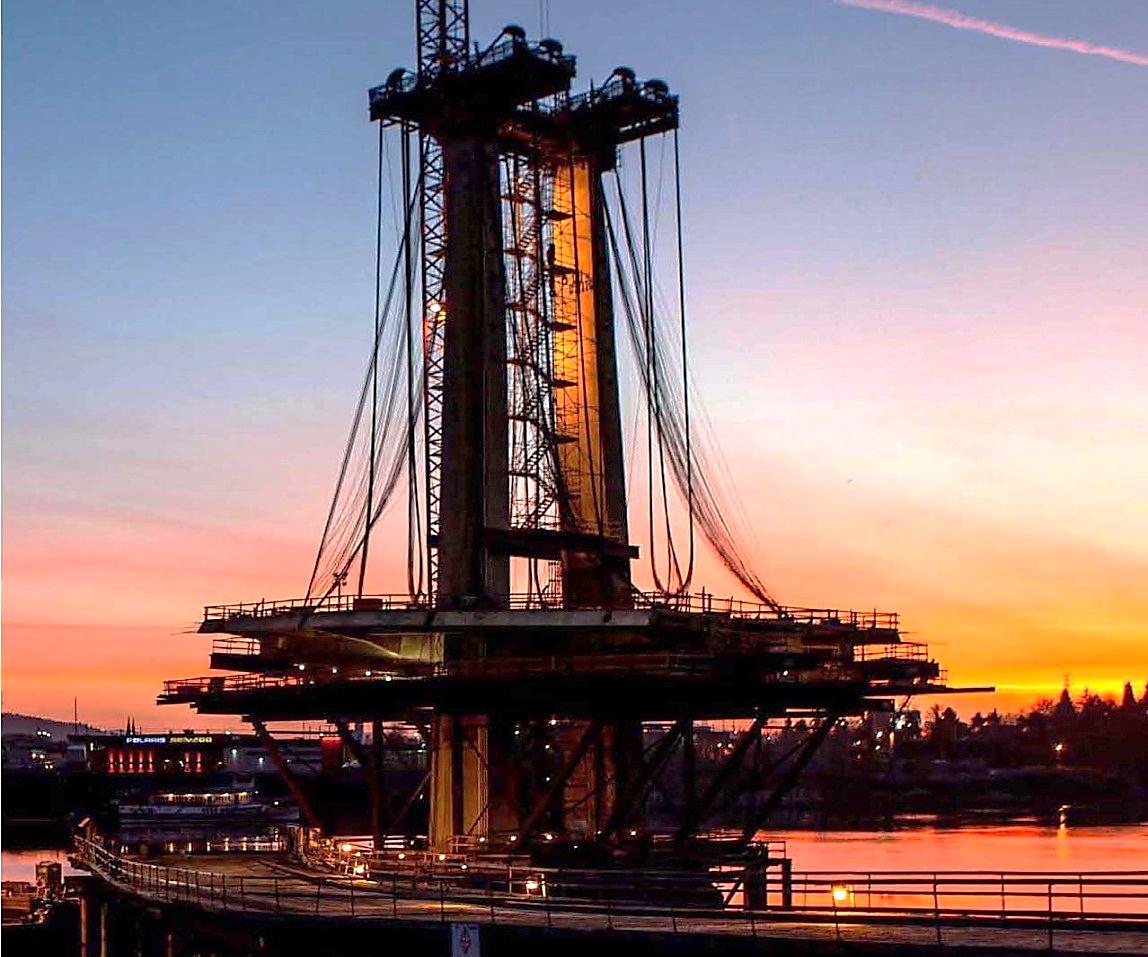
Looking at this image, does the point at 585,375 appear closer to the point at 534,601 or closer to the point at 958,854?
the point at 534,601

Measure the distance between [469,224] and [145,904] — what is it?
34283 millimetres

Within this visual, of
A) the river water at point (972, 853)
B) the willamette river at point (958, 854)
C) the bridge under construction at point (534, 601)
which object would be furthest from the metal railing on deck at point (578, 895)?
the willamette river at point (958, 854)

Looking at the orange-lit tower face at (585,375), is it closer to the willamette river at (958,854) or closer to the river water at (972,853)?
the river water at (972,853)

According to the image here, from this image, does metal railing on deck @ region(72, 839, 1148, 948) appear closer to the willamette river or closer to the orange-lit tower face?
the orange-lit tower face

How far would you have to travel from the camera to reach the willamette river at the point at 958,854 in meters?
148

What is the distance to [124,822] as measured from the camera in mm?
178375

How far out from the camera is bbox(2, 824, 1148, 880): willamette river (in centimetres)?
14838

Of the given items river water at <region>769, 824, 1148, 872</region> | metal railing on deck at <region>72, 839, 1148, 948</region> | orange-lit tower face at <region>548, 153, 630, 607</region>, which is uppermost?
orange-lit tower face at <region>548, 153, 630, 607</region>

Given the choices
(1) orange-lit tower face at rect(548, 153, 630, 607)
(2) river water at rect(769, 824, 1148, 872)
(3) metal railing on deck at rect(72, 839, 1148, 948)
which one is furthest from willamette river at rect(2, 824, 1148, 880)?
(3) metal railing on deck at rect(72, 839, 1148, 948)

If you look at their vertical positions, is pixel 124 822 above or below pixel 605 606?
below

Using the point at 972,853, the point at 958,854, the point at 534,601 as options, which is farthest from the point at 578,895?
the point at 972,853

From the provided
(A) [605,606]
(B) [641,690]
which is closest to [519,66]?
(A) [605,606]

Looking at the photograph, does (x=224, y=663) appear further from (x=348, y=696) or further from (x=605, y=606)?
(x=605, y=606)

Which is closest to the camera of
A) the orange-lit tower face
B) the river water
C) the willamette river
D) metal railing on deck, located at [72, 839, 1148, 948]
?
metal railing on deck, located at [72, 839, 1148, 948]
